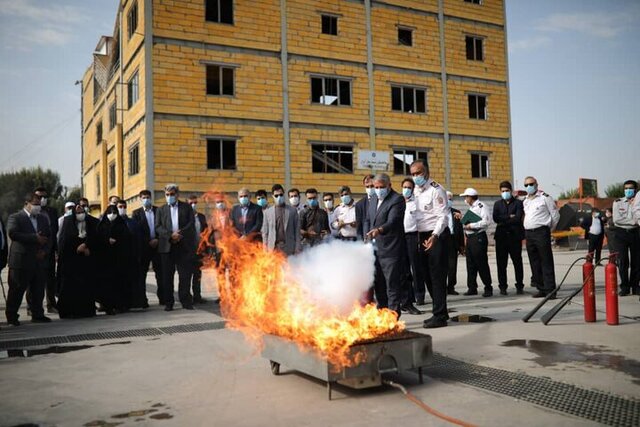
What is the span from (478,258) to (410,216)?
3160 mm

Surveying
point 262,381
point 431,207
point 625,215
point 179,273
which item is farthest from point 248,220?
point 625,215

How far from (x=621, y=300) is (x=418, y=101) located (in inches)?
772

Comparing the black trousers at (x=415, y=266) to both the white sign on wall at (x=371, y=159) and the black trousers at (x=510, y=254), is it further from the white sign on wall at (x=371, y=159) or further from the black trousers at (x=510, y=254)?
the white sign on wall at (x=371, y=159)

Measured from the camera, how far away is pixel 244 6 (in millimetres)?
23562

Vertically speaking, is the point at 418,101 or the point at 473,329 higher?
the point at 418,101

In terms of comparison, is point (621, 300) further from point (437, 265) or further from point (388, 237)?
point (388, 237)

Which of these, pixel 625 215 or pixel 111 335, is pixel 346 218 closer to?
pixel 111 335

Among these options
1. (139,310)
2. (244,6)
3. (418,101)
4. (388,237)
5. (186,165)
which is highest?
(244,6)

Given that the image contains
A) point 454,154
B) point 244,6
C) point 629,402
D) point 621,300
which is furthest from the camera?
point 454,154

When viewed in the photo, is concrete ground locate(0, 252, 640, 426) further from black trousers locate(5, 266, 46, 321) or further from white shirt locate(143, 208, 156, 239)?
white shirt locate(143, 208, 156, 239)

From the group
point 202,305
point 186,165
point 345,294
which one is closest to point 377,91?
point 186,165

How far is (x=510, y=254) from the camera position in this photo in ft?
36.5

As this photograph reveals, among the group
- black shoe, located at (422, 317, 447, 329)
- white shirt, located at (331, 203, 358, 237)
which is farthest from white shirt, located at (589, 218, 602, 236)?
black shoe, located at (422, 317, 447, 329)

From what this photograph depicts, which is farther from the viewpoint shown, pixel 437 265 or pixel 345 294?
pixel 437 265
